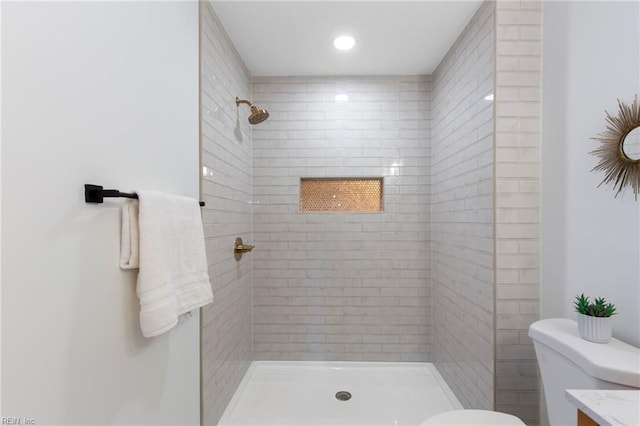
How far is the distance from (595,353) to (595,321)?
0.42 ft

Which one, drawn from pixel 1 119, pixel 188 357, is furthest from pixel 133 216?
pixel 188 357

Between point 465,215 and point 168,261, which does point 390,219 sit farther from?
point 168,261

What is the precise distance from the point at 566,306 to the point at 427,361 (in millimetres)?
1367

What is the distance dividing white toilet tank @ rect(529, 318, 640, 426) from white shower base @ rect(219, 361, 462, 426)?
3.20ft

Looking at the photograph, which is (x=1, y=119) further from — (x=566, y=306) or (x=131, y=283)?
(x=566, y=306)

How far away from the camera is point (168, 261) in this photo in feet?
3.34

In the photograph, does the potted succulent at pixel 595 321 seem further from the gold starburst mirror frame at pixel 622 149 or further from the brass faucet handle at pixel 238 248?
the brass faucet handle at pixel 238 248

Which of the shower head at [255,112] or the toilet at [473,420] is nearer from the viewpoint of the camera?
the toilet at [473,420]

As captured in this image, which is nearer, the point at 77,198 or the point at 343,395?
the point at 77,198

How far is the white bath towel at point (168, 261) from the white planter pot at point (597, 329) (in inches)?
57.4

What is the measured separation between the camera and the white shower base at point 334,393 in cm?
190

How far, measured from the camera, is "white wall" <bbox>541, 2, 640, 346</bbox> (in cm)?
112

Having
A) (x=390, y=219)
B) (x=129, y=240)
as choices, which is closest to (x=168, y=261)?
(x=129, y=240)

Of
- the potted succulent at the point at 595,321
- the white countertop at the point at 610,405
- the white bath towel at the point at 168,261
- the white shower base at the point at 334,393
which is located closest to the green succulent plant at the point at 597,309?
the potted succulent at the point at 595,321
